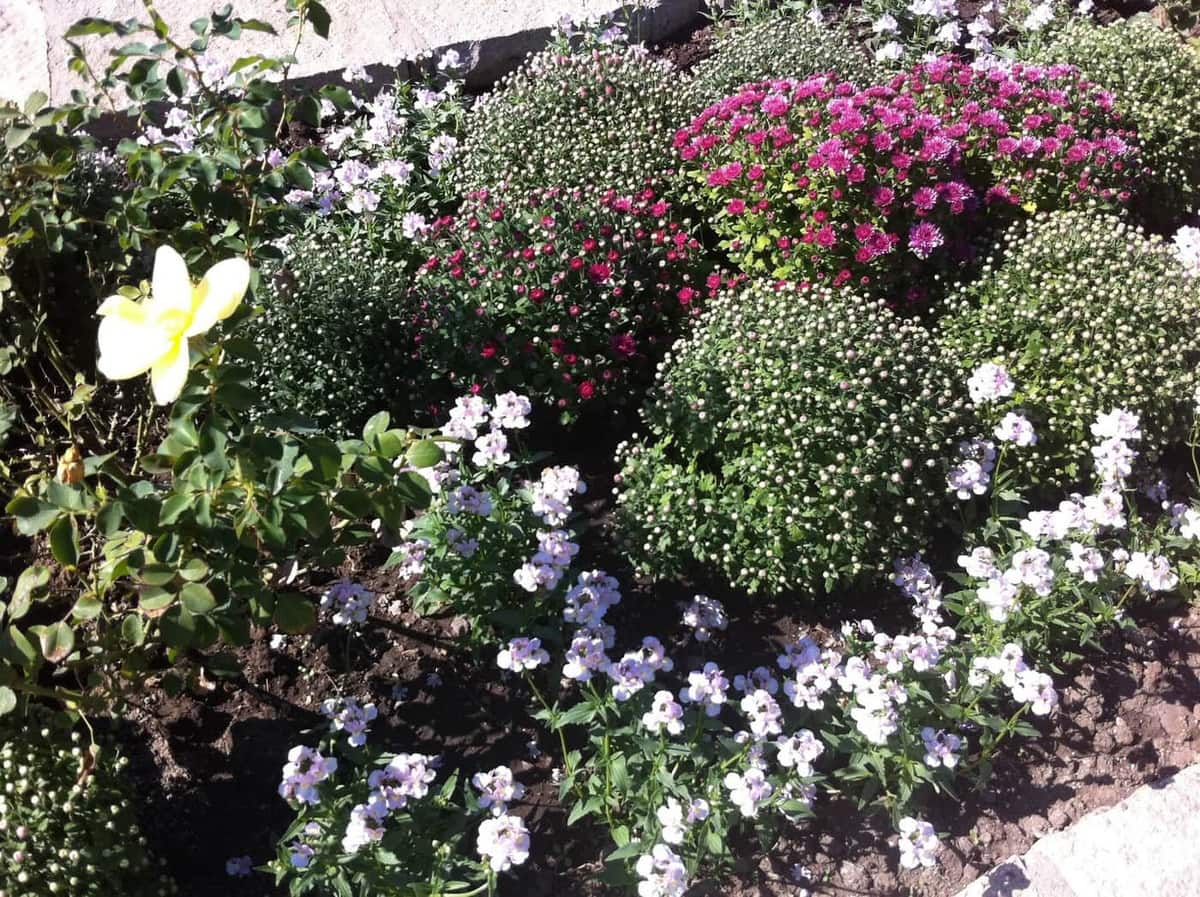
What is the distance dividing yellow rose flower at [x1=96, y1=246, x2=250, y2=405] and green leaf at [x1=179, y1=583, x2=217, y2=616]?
16.8 inches

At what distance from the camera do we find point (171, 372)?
1766 mm

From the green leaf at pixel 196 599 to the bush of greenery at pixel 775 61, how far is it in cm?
302

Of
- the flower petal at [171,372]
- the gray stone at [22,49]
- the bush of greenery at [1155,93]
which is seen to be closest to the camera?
the flower petal at [171,372]

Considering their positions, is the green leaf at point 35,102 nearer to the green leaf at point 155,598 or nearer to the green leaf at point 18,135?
the green leaf at point 18,135

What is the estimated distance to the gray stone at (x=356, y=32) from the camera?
4.89 metres

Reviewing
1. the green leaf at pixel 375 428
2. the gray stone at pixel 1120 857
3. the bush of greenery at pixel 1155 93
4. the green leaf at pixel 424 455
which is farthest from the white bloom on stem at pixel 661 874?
the bush of greenery at pixel 1155 93

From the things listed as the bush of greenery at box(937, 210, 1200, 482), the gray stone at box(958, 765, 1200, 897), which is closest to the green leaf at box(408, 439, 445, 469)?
the gray stone at box(958, 765, 1200, 897)

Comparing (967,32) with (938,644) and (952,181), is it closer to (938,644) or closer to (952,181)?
(952,181)

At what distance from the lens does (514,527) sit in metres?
2.77

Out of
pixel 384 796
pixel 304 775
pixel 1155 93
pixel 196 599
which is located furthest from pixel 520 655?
pixel 1155 93

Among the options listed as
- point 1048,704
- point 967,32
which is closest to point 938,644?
point 1048,704

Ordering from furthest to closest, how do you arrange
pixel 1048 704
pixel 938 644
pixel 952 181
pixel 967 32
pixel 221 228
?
pixel 967 32, pixel 952 181, pixel 221 228, pixel 938 644, pixel 1048 704

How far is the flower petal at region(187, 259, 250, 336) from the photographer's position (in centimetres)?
178

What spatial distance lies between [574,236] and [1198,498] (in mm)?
2235
